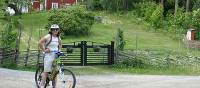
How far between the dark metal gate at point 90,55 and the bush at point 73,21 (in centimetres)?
2072

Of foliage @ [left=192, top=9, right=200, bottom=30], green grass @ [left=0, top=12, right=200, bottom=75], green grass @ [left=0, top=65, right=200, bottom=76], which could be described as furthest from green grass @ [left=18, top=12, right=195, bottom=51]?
green grass @ [left=0, top=65, right=200, bottom=76]

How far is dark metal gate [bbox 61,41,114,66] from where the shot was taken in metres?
29.1

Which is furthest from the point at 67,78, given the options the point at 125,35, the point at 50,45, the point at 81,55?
the point at 125,35

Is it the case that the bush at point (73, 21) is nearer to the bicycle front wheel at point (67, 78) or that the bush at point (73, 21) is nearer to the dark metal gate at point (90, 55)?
the dark metal gate at point (90, 55)

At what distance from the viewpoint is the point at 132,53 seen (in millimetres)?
29938

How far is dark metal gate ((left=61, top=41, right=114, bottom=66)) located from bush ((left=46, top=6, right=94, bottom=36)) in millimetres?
20720

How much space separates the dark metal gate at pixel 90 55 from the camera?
29078 mm

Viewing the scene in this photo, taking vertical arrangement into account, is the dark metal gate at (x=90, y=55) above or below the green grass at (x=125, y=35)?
below

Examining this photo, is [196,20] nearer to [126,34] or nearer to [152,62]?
[126,34]

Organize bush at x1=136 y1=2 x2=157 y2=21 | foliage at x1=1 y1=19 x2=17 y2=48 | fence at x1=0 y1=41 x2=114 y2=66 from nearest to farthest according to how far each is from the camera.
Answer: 1. fence at x1=0 y1=41 x2=114 y2=66
2. foliage at x1=1 y1=19 x2=17 y2=48
3. bush at x1=136 y1=2 x2=157 y2=21

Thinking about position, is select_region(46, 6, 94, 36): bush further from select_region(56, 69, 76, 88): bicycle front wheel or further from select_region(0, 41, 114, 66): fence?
select_region(56, 69, 76, 88): bicycle front wheel

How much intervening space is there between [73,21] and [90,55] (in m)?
21.7

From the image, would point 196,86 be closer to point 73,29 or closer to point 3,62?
point 3,62

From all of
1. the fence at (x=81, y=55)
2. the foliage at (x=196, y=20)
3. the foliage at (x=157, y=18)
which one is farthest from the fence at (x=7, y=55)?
the foliage at (x=157, y=18)
